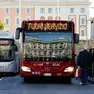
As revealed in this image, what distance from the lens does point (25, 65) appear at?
2255 centimetres

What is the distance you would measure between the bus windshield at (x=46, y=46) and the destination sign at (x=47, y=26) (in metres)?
0.28

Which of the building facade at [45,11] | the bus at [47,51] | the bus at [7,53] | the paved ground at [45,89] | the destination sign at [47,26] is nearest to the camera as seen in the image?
the paved ground at [45,89]

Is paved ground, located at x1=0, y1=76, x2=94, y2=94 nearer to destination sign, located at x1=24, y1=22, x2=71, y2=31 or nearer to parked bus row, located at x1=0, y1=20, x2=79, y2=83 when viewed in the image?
parked bus row, located at x1=0, y1=20, x2=79, y2=83

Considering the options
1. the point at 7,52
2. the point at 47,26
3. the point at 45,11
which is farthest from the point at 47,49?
the point at 45,11

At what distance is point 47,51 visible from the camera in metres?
22.7

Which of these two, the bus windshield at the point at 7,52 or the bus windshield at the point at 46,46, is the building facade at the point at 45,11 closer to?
the bus windshield at the point at 7,52

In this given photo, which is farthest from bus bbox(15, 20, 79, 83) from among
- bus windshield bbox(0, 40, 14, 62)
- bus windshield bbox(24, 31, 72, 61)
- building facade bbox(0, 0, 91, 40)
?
building facade bbox(0, 0, 91, 40)

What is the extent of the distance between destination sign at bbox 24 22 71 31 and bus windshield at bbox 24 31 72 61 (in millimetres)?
282

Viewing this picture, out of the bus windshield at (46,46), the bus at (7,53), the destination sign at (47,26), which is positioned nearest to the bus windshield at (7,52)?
the bus at (7,53)

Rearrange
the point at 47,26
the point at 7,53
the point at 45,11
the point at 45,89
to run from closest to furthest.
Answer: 1. the point at 45,89
2. the point at 47,26
3. the point at 7,53
4. the point at 45,11

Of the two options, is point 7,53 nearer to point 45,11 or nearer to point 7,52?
point 7,52

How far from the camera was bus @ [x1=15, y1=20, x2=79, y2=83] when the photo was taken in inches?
888

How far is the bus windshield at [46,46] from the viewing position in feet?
74.3

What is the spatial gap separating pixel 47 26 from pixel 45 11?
400 ft
